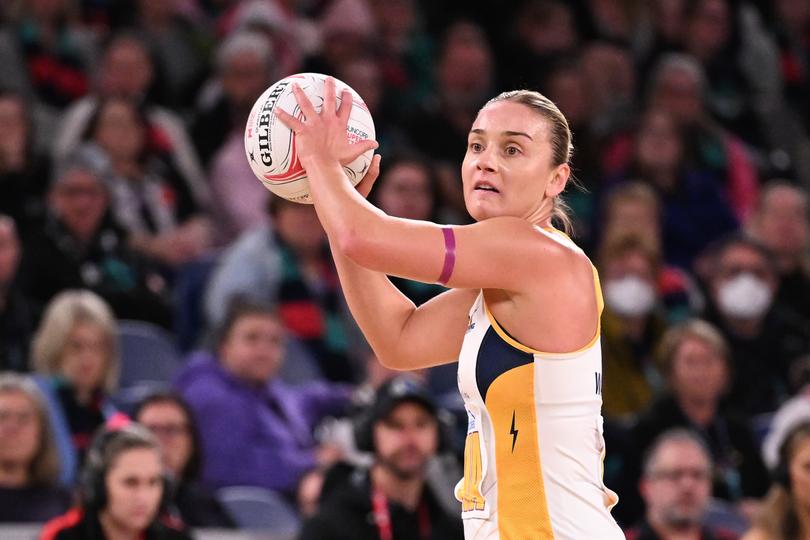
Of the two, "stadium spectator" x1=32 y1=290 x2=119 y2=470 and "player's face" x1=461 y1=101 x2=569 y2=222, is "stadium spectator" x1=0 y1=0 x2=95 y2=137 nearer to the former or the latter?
"stadium spectator" x1=32 y1=290 x2=119 y2=470

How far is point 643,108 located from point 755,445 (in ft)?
12.1

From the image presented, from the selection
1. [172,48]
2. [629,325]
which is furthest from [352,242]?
[172,48]

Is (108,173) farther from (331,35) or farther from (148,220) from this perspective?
(331,35)

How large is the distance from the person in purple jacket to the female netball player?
3532 millimetres

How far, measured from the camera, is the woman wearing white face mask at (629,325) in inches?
329

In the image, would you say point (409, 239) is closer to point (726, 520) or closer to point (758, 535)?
point (758, 535)

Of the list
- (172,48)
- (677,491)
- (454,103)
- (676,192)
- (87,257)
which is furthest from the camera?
(454,103)

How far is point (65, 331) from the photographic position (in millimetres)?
7016

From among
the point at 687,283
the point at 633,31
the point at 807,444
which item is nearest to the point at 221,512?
the point at 807,444

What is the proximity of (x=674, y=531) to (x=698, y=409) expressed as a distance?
4.36 ft

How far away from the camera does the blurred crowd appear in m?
6.72

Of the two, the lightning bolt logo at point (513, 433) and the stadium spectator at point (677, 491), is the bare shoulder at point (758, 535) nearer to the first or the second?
the stadium spectator at point (677, 491)

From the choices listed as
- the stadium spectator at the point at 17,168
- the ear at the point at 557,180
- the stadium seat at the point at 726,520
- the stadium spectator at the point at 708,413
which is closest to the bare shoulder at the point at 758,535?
the stadium seat at the point at 726,520

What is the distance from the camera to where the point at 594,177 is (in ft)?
34.2
